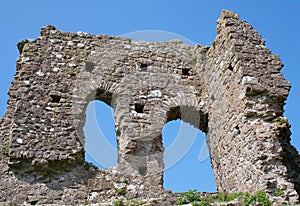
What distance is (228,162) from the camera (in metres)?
9.66

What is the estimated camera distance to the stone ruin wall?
8945mm

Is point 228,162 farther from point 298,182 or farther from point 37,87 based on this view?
point 37,87

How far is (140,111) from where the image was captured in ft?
36.1

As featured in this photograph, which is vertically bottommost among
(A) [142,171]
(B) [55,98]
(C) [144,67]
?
(A) [142,171]

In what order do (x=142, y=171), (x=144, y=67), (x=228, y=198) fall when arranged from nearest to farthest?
1. (x=228, y=198)
2. (x=142, y=171)
3. (x=144, y=67)

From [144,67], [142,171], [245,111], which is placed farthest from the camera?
[144,67]

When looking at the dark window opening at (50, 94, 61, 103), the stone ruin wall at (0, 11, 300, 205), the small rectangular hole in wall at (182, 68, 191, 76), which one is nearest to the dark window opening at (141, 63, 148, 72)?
the stone ruin wall at (0, 11, 300, 205)

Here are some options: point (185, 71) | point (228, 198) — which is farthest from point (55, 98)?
point (228, 198)

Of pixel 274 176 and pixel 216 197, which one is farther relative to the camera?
pixel 216 197

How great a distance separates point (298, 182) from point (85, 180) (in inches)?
221

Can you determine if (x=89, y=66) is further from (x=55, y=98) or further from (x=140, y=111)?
(x=140, y=111)

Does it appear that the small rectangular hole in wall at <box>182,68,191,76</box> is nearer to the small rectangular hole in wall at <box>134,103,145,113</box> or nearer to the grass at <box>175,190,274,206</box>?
the small rectangular hole in wall at <box>134,103,145,113</box>

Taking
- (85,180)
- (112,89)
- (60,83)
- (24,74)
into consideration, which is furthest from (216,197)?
(24,74)

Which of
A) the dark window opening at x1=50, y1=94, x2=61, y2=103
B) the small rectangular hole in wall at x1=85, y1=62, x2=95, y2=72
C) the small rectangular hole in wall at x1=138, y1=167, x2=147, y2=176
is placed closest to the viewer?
the small rectangular hole in wall at x1=138, y1=167, x2=147, y2=176
